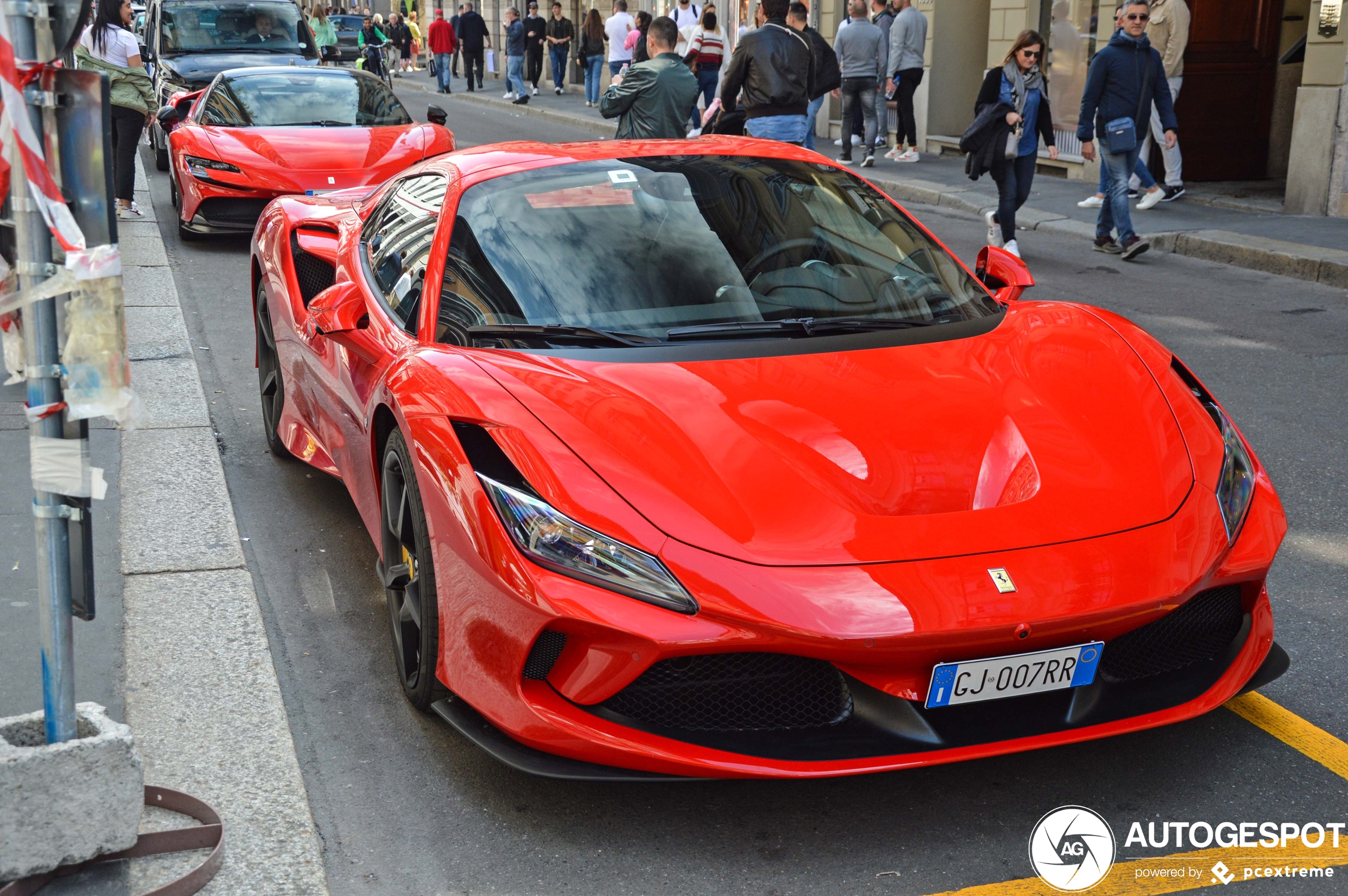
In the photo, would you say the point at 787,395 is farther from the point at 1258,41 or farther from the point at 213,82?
the point at 1258,41

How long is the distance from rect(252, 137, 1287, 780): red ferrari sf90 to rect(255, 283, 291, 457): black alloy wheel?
1435 mm

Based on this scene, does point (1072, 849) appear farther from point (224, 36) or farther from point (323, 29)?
point (323, 29)

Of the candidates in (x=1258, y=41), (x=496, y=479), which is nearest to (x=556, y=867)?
(x=496, y=479)

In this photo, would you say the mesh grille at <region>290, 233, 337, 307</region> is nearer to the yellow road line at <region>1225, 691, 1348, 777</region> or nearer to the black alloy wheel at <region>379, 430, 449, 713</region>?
the black alloy wheel at <region>379, 430, 449, 713</region>

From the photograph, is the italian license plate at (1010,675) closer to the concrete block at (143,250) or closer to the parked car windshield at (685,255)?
the parked car windshield at (685,255)

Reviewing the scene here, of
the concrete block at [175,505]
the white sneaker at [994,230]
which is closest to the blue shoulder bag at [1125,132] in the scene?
the white sneaker at [994,230]

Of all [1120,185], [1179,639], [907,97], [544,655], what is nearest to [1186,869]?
[1179,639]

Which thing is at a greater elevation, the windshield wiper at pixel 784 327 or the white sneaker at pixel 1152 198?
the windshield wiper at pixel 784 327

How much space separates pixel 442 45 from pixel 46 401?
111ft

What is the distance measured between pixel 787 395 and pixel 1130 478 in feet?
2.63

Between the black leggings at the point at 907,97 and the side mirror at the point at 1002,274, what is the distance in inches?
534

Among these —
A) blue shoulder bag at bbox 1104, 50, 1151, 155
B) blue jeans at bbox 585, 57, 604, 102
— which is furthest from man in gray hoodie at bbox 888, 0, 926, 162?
blue jeans at bbox 585, 57, 604, 102

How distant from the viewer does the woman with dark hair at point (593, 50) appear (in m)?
28.4

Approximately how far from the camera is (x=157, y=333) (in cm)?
779
